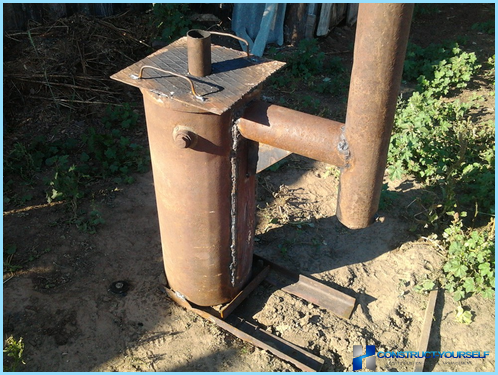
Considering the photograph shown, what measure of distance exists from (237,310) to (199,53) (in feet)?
6.80

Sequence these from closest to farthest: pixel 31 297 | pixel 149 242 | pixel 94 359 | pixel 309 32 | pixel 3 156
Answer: pixel 94 359
pixel 31 297
pixel 149 242
pixel 3 156
pixel 309 32

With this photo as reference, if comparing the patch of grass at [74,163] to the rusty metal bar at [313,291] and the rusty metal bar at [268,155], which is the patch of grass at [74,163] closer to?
the rusty metal bar at [313,291]

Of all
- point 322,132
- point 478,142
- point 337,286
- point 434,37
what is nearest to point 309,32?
point 434,37

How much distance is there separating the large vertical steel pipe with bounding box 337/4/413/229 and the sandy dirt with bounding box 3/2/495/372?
1.28 meters

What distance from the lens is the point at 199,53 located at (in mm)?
2846

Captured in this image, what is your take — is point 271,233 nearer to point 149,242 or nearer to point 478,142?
point 149,242

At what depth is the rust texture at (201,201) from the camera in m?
2.90

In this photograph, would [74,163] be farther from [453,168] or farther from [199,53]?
[453,168]

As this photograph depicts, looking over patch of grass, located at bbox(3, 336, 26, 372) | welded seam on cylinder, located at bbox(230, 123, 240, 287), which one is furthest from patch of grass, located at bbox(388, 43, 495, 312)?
patch of grass, located at bbox(3, 336, 26, 372)

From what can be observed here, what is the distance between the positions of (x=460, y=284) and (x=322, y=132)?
7.44ft

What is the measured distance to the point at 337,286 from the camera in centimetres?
418

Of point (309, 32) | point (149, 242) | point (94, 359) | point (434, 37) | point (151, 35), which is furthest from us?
point (434, 37)

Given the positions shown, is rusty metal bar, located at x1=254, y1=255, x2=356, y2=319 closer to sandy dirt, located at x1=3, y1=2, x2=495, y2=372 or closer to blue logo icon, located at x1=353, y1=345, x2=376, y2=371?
sandy dirt, located at x1=3, y1=2, x2=495, y2=372

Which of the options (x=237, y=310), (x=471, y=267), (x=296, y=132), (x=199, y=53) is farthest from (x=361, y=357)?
(x=199, y=53)
